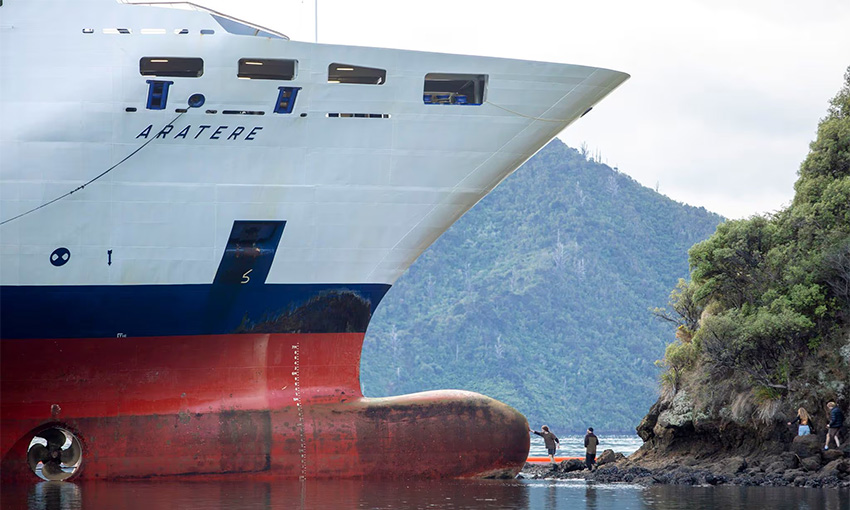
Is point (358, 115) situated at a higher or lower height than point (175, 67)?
lower

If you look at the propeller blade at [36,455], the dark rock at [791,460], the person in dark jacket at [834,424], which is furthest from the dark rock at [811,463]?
the propeller blade at [36,455]

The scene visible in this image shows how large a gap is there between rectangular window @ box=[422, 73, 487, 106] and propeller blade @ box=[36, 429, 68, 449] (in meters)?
9.35

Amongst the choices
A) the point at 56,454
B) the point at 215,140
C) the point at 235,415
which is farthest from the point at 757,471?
the point at 56,454

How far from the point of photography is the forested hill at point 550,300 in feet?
456

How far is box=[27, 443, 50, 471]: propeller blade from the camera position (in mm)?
21070

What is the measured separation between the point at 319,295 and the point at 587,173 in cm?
15818

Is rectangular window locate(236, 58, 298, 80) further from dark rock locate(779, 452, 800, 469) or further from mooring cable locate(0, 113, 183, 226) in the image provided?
dark rock locate(779, 452, 800, 469)

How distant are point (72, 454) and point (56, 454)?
392 millimetres

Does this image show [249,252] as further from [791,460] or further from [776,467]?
[791,460]

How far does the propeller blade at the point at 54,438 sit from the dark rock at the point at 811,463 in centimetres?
1399

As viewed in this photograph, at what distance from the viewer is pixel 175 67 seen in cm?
2123

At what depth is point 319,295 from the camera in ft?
72.9

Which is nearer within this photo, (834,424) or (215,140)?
(215,140)

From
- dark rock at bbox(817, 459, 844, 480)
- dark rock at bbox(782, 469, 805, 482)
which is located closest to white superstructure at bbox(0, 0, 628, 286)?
dark rock at bbox(782, 469, 805, 482)
